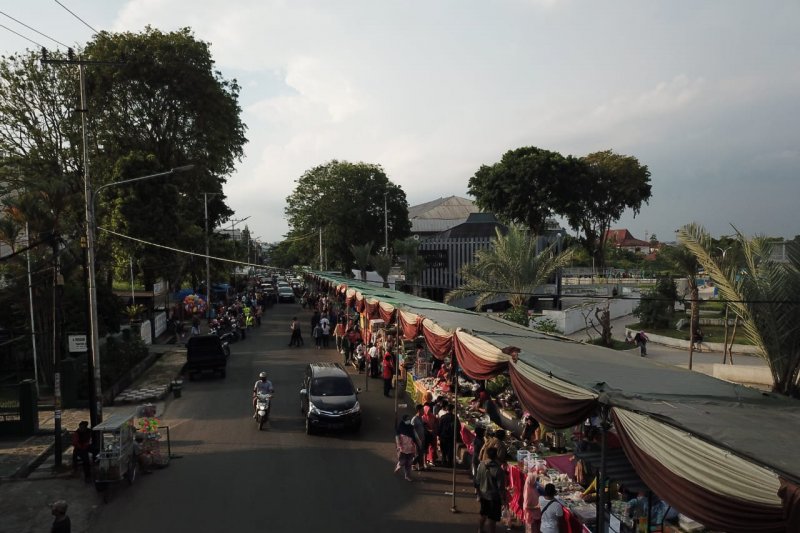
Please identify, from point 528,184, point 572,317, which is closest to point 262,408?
point 572,317

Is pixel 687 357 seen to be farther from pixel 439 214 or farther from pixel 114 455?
pixel 439 214

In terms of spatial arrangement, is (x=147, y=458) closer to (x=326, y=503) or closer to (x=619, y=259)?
(x=326, y=503)

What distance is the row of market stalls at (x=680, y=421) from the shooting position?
14.2 ft

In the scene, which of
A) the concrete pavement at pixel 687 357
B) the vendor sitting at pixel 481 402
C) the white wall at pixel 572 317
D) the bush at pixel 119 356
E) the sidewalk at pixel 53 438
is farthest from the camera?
the white wall at pixel 572 317

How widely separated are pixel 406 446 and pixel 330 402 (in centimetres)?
401

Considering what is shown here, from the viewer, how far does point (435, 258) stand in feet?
149

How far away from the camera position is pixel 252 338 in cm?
3444

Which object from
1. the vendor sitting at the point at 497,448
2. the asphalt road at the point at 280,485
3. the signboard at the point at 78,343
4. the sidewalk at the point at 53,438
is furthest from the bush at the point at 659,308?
the signboard at the point at 78,343

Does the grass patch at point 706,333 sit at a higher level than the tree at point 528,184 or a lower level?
lower

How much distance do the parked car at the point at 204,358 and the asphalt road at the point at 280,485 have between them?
4717 mm

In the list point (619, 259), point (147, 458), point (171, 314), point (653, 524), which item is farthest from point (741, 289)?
point (619, 259)

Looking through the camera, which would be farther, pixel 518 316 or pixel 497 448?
pixel 518 316

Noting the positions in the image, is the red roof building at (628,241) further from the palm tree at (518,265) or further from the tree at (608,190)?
the palm tree at (518,265)

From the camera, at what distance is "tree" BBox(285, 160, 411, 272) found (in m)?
57.2
